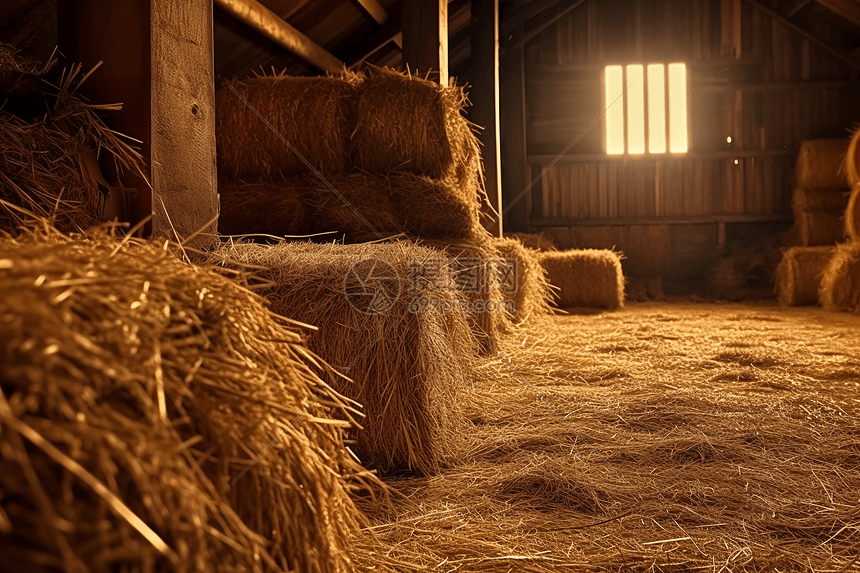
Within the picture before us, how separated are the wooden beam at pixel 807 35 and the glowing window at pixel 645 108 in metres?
1.03

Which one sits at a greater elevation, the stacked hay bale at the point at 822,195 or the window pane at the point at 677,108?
the window pane at the point at 677,108

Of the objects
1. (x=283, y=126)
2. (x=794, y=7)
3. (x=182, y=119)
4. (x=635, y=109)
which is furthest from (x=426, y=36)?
(x=794, y=7)

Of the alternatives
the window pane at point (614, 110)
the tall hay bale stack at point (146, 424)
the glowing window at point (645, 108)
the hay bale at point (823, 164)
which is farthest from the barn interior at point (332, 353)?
the window pane at point (614, 110)

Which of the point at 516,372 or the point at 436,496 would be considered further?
the point at 516,372

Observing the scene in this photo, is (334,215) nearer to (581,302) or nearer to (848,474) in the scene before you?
(848,474)

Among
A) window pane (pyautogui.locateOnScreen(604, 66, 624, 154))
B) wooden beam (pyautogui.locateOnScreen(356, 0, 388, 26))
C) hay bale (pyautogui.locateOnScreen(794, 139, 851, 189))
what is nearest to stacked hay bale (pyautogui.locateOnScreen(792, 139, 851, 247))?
hay bale (pyautogui.locateOnScreen(794, 139, 851, 189))

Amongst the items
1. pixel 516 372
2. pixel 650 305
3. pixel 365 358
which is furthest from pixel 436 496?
pixel 650 305

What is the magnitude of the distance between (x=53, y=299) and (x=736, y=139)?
332 inches

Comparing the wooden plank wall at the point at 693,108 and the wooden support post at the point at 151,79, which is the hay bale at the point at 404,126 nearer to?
the wooden support post at the point at 151,79

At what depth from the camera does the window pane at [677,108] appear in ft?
26.4

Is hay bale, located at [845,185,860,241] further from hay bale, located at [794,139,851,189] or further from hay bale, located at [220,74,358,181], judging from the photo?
hay bale, located at [220,74,358,181]

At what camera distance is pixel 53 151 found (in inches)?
67.4

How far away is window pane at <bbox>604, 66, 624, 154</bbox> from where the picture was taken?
8.12 m

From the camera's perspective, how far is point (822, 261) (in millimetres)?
6250
